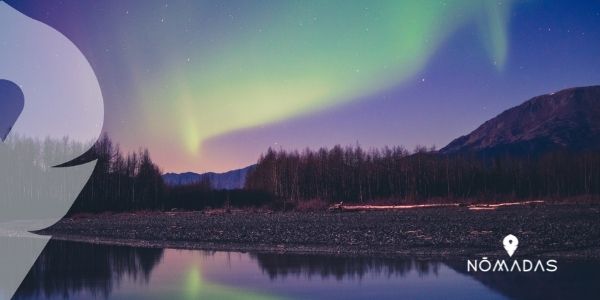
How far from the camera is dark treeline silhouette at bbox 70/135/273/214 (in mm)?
93062

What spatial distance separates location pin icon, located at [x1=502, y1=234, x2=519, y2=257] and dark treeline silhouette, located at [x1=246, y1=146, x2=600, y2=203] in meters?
62.5

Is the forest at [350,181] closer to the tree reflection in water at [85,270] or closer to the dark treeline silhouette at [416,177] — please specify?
the dark treeline silhouette at [416,177]

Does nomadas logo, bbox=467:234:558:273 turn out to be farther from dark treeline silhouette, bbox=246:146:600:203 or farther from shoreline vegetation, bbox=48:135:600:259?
dark treeline silhouette, bbox=246:146:600:203

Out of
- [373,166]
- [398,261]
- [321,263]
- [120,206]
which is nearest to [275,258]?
[321,263]

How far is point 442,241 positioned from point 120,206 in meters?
74.2

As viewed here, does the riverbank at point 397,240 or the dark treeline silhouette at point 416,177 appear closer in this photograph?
the riverbank at point 397,240

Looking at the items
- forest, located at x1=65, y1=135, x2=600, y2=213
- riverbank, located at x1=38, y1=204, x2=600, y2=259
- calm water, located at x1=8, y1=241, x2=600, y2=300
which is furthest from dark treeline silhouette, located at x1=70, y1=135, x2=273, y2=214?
calm water, located at x1=8, y1=241, x2=600, y2=300

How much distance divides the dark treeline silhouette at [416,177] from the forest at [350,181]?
0.56 feet

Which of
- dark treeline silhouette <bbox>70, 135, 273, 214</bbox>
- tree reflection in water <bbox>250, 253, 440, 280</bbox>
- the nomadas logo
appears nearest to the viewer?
the nomadas logo

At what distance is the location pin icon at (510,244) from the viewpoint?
23.4 meters

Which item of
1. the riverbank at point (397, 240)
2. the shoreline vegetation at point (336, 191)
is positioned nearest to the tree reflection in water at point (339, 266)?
the riverbank at point (397, 240)

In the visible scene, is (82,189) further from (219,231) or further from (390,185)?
(219,231)

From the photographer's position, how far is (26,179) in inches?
4149

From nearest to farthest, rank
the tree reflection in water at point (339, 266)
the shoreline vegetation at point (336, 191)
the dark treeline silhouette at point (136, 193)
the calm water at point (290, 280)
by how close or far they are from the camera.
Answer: the calm water at point (290, 280) < the tree reflection in water at point (339, 266) < the shoreline vegetation at point (336, 191) < the dark treeline silhouette at point (136, 193)
